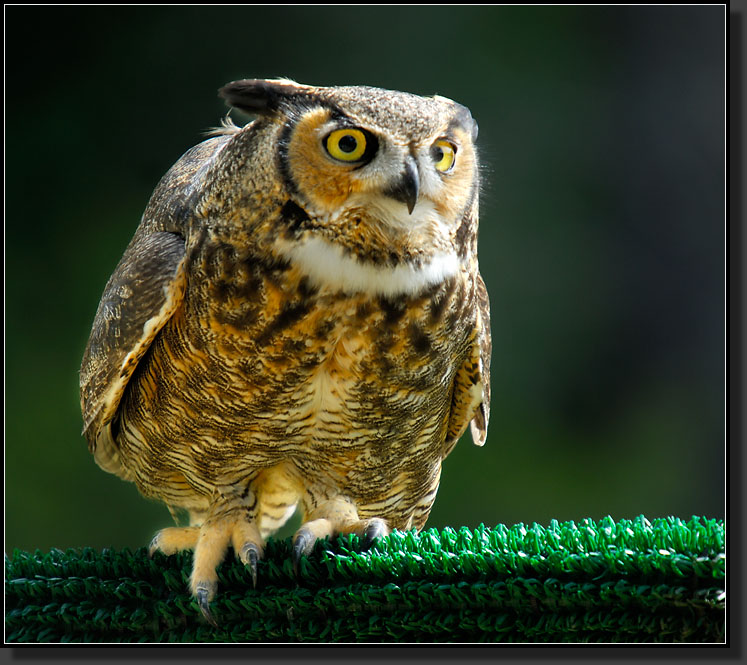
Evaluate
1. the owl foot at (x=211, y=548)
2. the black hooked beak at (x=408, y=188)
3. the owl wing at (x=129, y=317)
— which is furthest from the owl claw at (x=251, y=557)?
the black hooked beak at (x=408, y=188)

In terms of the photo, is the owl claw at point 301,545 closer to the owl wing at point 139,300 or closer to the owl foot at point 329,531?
the owl foot at point 329,531

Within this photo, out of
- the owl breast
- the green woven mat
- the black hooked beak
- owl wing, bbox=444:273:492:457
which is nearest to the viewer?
the green woven mat

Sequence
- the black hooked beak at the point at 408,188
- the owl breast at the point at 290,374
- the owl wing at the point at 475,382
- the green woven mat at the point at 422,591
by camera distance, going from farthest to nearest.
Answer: the owl wing at the point at 475,382, the owl breast at the point at 290,374, the black hooked beak at the point at 408,188, the green woven mat at the point at 422,591

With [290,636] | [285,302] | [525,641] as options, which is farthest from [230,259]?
[525,641]

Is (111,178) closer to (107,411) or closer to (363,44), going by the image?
(363,44)

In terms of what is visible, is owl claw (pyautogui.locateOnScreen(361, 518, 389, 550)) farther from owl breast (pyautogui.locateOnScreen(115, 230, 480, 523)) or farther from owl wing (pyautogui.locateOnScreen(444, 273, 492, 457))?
owl wing (pyautogui.locateOnScreen(444, 273, 492, 457))

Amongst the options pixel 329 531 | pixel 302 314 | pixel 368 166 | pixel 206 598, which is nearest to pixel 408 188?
pixel 368 166

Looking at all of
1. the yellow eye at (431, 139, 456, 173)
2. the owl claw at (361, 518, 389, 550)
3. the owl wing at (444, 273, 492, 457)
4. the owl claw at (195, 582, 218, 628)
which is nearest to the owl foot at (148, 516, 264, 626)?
the owl claw at (195, 582, 218, 628)

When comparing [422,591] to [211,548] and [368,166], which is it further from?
[368,166]
